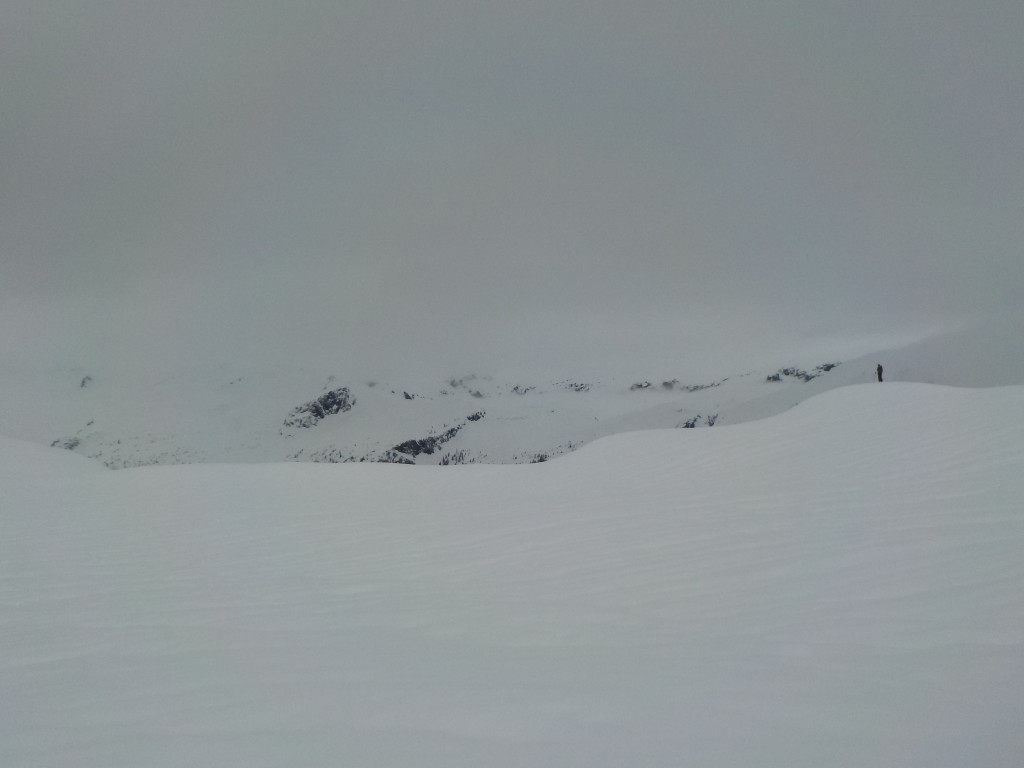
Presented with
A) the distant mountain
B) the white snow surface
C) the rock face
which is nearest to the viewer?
the white snow surface

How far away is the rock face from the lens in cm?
16150

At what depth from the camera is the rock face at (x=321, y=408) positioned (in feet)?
530

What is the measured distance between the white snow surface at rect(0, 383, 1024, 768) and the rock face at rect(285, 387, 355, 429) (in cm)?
16185

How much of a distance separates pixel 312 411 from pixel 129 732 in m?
172

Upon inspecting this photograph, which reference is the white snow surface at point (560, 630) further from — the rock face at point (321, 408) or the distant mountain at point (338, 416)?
the rock face at point (321, 408)

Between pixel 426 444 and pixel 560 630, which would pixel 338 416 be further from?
pixel 560 630

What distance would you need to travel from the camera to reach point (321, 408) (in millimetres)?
166625

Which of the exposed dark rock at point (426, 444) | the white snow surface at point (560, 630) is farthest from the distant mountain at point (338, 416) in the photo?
the white snow surface at point (560, 630)

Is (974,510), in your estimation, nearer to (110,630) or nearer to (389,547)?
(389,547)

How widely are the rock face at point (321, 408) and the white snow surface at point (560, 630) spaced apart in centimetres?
16185

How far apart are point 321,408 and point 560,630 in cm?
17215

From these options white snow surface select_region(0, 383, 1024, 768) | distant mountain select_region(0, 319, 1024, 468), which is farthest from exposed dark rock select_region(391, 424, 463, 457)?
white snow surface select_region(0, 383, 1024, 768)

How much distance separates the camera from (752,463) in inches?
289

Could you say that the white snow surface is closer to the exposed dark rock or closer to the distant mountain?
the distant mountain
